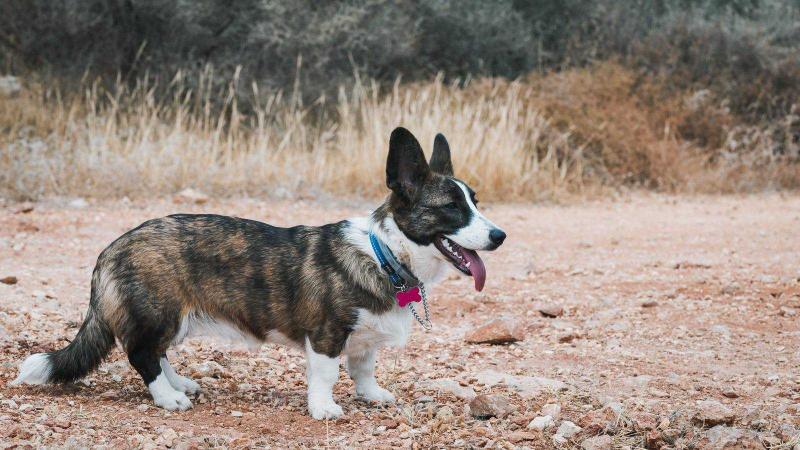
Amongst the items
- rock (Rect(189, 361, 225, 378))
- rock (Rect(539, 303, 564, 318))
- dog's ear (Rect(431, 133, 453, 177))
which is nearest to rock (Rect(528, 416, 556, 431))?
dog's ear (Rect(431, 133, 453, 177))

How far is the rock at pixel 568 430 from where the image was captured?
162 inches

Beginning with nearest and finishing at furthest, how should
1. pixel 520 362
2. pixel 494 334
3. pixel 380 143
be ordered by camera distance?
pixel 520 362, pixel 494 334, pixel 380 143

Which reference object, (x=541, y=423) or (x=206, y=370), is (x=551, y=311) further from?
(x=206, y=370)

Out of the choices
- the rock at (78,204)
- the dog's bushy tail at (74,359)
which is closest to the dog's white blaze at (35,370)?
the dog's bushy tail at (74,359)

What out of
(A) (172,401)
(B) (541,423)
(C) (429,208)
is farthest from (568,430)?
(A) (172,401)

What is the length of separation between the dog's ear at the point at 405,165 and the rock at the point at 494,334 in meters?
1.66

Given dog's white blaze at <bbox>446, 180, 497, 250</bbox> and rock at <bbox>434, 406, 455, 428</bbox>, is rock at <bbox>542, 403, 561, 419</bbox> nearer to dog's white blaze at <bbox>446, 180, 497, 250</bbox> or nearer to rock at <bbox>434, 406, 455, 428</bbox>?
rock at <bbox>434, 406, 455, 428</bbox>

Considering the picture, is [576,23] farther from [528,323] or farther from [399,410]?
[399,410]

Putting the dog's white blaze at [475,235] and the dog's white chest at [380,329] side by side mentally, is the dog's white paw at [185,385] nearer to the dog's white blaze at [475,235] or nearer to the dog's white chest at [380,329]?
the dog's white chest at [380,329]

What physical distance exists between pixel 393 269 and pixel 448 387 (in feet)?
2.55

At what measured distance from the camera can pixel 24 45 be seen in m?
15.4

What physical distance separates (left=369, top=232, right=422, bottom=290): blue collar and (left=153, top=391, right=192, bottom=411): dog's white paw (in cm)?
109

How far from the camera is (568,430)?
13.6 feet

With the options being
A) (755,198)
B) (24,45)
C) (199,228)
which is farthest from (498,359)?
(24,45)
